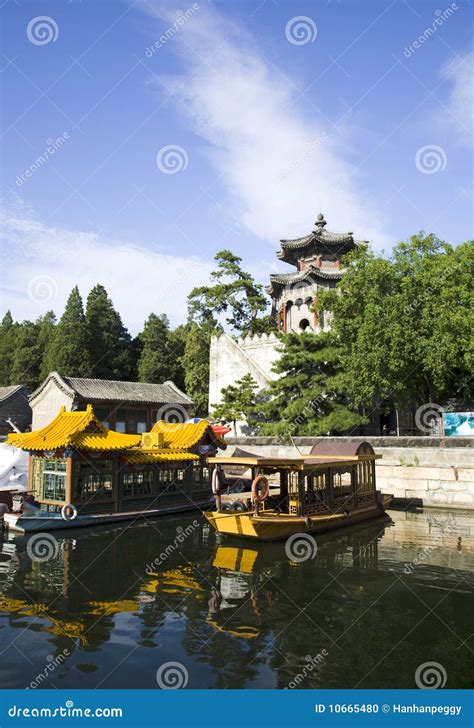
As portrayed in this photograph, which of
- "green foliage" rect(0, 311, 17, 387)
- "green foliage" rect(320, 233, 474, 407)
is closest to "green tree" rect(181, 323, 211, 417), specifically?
"green foliage" rect(320, 233, 474, 407)

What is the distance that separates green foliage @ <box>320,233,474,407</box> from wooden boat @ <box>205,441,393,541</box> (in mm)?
6104

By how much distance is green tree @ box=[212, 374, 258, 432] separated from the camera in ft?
98.6

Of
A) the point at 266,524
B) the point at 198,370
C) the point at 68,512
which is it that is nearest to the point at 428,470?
the point at 266,524

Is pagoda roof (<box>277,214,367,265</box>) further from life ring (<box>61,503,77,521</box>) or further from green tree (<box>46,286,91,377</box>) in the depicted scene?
life ring (<box>61,503,77,521</box>)

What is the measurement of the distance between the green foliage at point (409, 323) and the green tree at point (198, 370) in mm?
16702

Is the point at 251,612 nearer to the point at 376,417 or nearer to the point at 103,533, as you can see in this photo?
the point at 103,533

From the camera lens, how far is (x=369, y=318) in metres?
24.2

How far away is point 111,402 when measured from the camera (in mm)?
33250

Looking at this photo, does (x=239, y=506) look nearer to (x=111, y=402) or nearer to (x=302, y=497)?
(x=302, y=497)

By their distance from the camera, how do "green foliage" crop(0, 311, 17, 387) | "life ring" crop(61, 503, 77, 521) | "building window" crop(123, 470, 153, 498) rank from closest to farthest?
1. "life ring" crop(61, 503, 77, 521)
2. "building window" crop(123, 470, 153, 498)
3. "green foliage" crop(0, 311, 17, 387)

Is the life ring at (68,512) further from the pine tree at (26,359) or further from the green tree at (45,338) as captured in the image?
the pine tree at (26,359)

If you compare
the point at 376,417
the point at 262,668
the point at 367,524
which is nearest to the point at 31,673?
the point at 262,668

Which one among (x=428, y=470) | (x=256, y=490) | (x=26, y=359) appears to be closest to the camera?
(x=256, y=490)

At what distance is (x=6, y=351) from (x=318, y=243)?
36092mm
